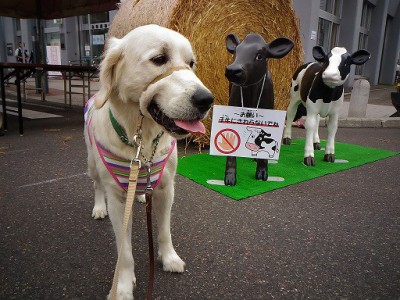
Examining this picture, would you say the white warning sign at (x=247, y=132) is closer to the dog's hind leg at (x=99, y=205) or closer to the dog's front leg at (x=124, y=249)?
the dog's hind leg at (x=99, y=205)

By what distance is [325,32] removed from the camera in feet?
44.1

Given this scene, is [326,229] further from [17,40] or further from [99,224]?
[17,40]

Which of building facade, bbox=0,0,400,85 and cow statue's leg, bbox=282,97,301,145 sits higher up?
building facade, bbox=0,0,400,85

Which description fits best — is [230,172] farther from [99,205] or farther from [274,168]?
[99,205]

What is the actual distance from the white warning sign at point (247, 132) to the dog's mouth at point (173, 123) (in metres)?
1.70

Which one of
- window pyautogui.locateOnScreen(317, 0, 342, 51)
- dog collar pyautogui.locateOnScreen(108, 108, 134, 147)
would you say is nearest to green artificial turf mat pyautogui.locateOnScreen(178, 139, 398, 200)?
dog collar pyautogui.locateOnScreen(108, 108, 134, 147)

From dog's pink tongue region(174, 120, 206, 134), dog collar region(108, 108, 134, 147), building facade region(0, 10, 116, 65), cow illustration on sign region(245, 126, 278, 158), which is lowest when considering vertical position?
cow illustration on sign region(245, 126, 278, 158)

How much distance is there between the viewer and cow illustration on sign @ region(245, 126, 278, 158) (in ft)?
10.5

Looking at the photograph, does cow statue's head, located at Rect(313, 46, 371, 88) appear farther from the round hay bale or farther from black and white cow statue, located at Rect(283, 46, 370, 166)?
the round hay bale

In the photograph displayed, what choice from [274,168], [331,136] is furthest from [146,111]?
[331,136]

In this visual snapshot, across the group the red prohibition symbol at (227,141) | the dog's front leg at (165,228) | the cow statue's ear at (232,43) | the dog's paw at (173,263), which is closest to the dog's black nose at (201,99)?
the dog's front leg at (165,228)

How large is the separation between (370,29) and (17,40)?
22.6 metres

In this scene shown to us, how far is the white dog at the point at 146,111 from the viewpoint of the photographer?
1421mm

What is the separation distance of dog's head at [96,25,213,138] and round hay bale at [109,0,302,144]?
2400 mm
